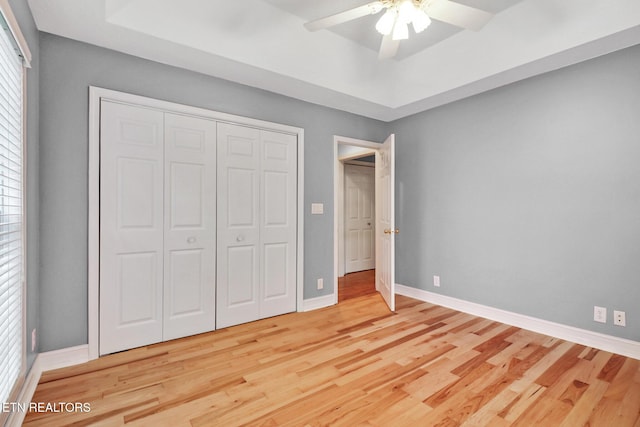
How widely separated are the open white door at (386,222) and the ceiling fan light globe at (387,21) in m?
1.56

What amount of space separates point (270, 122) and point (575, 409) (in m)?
3.26

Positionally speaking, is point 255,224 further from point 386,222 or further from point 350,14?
point 350,14

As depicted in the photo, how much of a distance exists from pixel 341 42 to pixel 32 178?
2.91 meters

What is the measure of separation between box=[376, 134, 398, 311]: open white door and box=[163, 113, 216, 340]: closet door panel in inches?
76.8

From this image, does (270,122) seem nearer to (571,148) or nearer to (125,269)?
(125,269)

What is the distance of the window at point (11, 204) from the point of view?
1.42 meters

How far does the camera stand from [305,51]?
297cm

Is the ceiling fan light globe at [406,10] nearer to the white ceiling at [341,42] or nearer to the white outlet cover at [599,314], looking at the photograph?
the white ceiling at [341,42]

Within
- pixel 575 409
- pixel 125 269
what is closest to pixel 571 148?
pixel 575 409

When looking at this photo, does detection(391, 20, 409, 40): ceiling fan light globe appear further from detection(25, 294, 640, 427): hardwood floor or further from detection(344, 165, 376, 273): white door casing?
detection(344, 165, 376, 273): white door casing

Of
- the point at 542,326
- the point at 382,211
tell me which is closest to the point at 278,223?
the point at 382,211

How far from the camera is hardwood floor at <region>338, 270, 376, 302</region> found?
13.8ft

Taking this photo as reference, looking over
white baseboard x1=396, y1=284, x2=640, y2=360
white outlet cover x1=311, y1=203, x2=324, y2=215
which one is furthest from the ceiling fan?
white baseboard x1=396, y1=284, x2=640, y2=360

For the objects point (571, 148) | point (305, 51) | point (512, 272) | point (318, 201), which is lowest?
point (512, 272)
